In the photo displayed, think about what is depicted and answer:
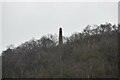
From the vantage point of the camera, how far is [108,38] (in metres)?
28.8

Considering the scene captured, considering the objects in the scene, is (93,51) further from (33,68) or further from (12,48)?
(12,48)

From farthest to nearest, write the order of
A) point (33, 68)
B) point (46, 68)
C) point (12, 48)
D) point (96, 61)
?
point (12, 48)
point (33, 68)
point (46, 68)
point (96, 61)

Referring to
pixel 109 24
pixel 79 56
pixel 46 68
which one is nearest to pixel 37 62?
pixel 46 68

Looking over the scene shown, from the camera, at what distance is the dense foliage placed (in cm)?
2303

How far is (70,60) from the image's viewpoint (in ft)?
92.1

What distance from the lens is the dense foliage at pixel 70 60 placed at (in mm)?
23031

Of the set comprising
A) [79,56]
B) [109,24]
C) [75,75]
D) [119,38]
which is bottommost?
[75,75]

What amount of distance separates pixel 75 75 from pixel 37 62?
8.32m

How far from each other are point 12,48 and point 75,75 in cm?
1686

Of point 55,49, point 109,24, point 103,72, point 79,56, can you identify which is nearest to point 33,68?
point 55,49

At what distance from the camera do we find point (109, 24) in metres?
36.7

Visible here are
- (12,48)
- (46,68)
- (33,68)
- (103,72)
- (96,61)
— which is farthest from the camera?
Answer: (12,48)

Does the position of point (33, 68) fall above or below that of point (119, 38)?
below

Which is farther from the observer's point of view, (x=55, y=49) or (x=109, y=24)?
(x=109, y=24)
